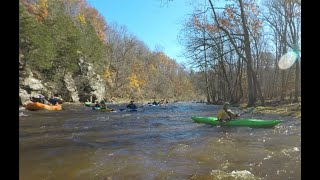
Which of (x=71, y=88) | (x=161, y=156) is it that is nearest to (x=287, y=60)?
(x=71, y=88)

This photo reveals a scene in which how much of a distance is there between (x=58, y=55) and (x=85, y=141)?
100ft

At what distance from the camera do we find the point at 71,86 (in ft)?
132

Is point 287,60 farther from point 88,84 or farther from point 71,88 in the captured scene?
point 71,88

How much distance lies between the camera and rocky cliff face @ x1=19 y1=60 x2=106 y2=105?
2915 centimetres

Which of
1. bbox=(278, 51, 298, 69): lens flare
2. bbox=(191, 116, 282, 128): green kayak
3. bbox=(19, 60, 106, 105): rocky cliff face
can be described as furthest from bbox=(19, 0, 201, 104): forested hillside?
bbox=(278, 51, 298, 69): lens flare

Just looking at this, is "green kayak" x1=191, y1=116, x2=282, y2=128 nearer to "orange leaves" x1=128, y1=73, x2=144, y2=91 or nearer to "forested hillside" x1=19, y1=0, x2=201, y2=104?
"forested hillside" x1=19, y1=0, x2=201, y2=104

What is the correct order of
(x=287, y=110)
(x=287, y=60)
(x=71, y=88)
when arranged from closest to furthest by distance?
(x=287, y=110), (x=287, y=60), (x=71, y=88)

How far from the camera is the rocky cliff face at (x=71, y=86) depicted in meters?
29.2

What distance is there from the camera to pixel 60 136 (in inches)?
399

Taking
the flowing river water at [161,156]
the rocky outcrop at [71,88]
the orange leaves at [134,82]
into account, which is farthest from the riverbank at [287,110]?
the orange leaves at [134,82]

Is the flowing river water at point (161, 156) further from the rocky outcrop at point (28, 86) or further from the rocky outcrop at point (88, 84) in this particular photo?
the rocky outcrop at point (88, 84)

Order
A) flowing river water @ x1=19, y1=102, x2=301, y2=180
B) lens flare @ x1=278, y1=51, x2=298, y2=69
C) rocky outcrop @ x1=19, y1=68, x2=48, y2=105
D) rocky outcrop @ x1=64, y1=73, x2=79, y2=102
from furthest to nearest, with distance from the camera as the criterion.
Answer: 1. rocky outcrop @ x1=64, y1=73, x2=79, y2=102
2. lens flare @ x1=278, y1=51, x2=298, y2=69
3. rocky outcrop @ x1=19, y1=68, x2=48, y2=105
4. flowing river water @ x1=19, y1=102, x2=301, y2=180

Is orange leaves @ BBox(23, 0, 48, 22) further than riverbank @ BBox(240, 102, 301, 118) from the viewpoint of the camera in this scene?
Yes
